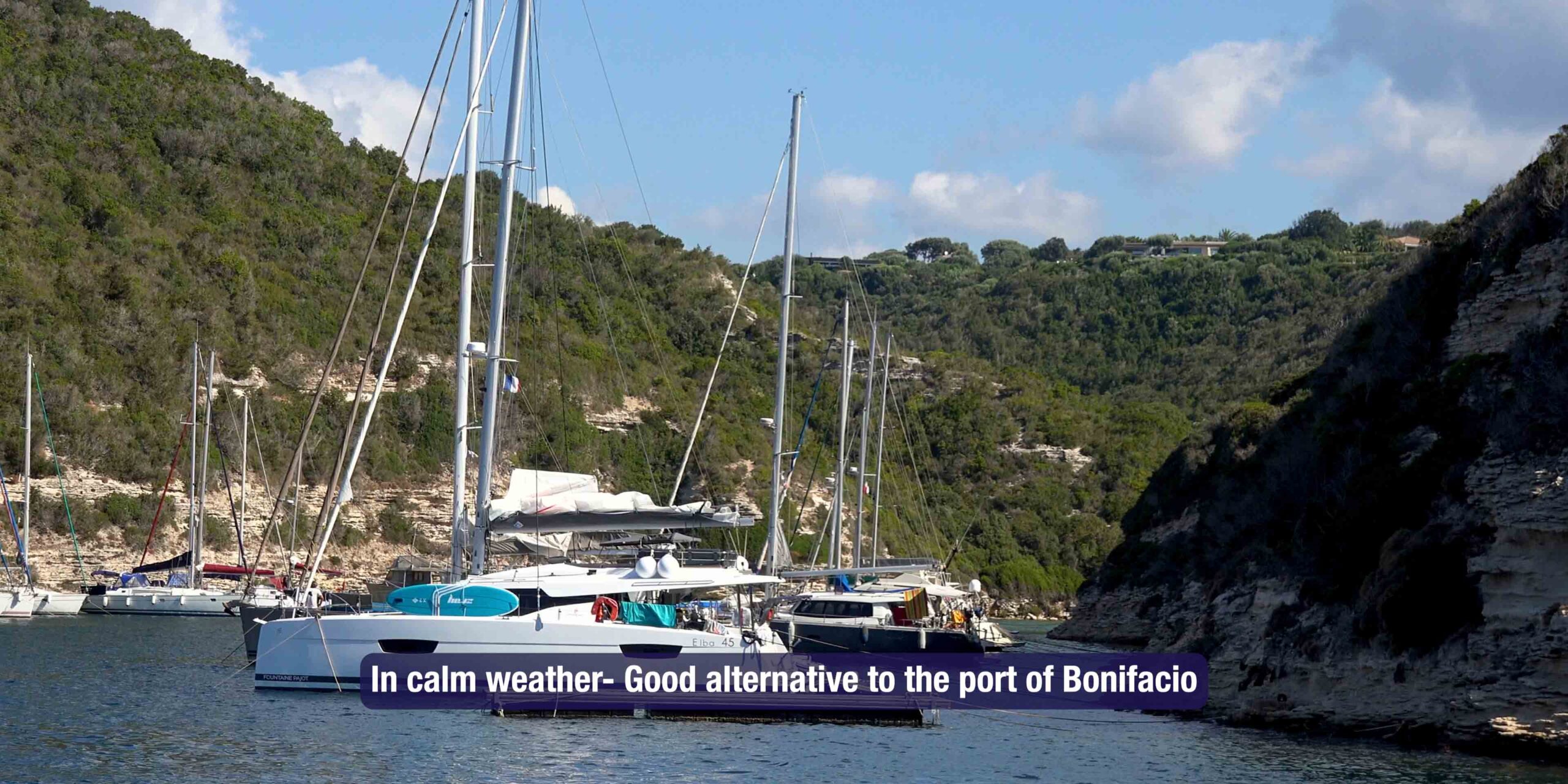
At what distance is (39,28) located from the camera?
73438 millimetres

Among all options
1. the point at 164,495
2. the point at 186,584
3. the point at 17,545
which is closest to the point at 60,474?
the point at 17,545

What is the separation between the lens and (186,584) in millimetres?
50312

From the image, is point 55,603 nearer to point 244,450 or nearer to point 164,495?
point 164,495

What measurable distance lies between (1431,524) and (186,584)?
40.1 meters

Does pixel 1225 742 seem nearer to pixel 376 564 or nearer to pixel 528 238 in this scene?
pixel 376 564

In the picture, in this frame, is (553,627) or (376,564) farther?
(376,564)

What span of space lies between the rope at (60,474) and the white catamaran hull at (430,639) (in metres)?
28.9

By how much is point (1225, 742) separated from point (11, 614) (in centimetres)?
3531

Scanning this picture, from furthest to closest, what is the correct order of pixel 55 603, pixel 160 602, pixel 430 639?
pixel 160 602 < pixel 55 603 < pixel 430 639

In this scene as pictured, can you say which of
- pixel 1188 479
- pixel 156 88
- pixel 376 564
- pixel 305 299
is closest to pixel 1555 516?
pixel 1188 479

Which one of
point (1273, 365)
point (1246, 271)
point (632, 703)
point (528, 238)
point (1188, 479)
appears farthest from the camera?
point (1246, 271)

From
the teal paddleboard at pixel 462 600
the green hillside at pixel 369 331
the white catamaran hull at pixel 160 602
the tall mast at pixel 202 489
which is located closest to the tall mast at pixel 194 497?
the tall mast at pixel 202 489

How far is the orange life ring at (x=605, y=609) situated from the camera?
923 inches

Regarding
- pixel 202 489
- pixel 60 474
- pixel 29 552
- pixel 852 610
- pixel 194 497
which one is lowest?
pixel 852 610
